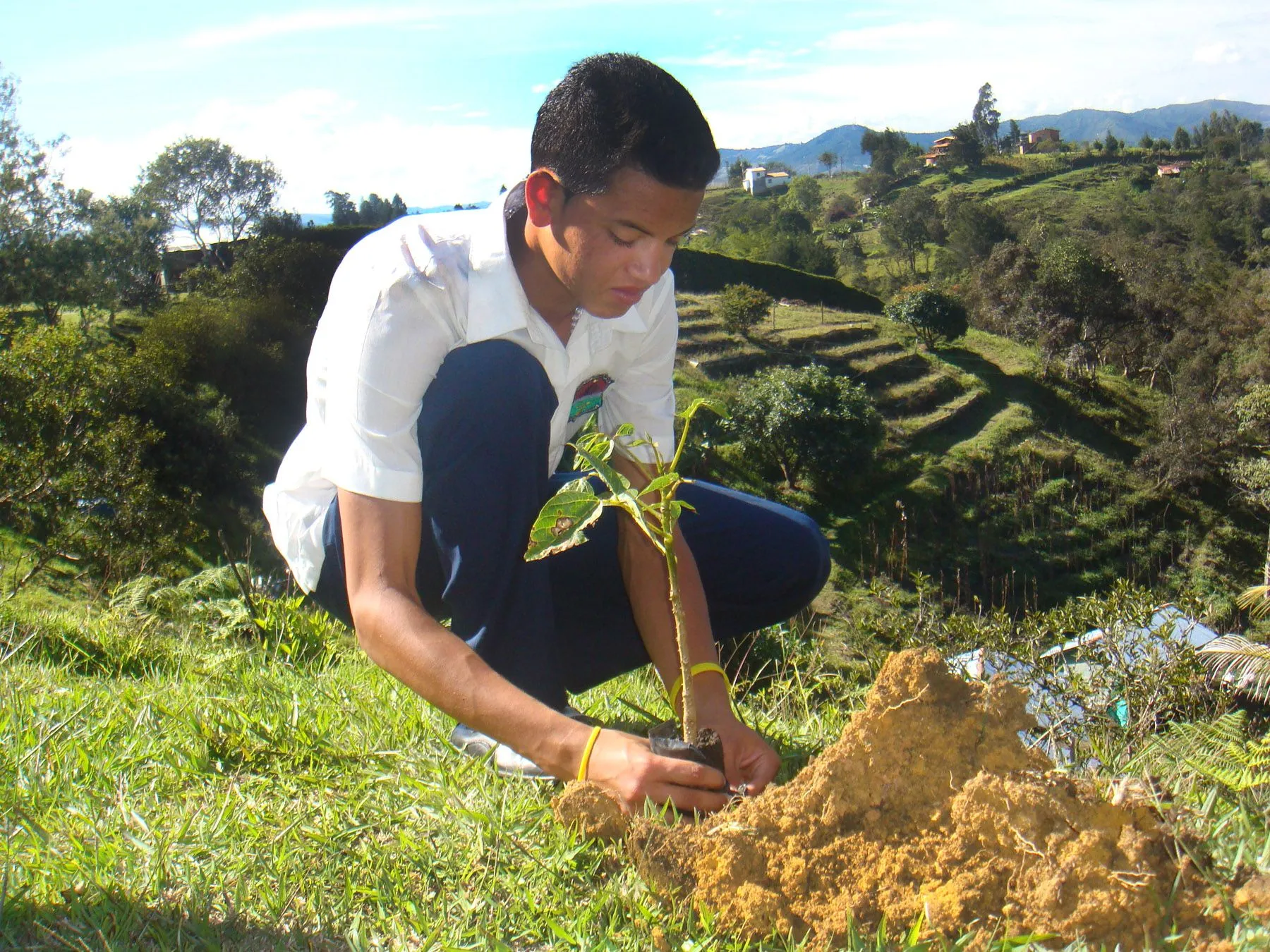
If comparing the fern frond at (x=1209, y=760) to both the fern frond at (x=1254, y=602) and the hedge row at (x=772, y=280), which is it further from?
the hedge row at (x=772, y=280)

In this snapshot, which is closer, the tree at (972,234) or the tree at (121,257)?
the tree at (121,257)

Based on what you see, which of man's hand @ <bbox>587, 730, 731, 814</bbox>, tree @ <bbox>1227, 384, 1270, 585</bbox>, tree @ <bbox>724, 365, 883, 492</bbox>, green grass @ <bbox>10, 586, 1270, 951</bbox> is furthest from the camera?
tree @ <bbox>1227, 384, 1270, 585</bbox>

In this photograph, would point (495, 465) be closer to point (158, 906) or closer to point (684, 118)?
point (684, 118)

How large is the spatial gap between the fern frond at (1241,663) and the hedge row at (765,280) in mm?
33980

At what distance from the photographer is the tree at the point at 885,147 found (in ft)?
241

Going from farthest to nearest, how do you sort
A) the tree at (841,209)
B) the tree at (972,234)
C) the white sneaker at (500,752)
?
the tree at (841,209)
the tree at (972,234)
the white sneaker at (500,752)

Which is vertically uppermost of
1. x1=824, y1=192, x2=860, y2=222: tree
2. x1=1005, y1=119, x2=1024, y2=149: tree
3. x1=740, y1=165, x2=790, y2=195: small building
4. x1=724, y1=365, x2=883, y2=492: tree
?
x1=1005, y1=119, x2=1024, y2=149: tree

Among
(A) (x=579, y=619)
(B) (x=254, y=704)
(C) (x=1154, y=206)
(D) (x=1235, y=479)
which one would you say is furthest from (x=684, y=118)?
(C) (x=1154, y=206)

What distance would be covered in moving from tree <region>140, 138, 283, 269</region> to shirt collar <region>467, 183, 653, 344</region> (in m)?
43.0

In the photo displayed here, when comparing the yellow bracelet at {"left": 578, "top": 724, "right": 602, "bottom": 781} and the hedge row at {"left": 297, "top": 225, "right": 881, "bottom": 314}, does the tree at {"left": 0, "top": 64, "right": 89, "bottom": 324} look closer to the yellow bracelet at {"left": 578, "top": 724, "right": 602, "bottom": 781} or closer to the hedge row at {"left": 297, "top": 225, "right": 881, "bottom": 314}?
the hedge row at {"left": 297, "top": 225, "right": 881, "bottom": 314}

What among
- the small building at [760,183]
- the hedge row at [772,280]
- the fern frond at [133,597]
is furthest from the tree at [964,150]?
the fern frond at [133,597]

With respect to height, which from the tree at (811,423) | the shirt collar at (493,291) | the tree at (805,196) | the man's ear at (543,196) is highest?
the tree at (805,196)

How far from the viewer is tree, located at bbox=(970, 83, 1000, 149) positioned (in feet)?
253

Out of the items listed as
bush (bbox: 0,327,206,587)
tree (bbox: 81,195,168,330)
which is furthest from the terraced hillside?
tree (bbox: 81,195,168,330)
